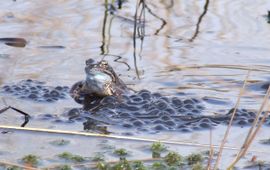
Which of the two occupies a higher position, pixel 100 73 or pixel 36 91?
pixel 100 73

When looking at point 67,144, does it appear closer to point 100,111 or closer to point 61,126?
point 61,126

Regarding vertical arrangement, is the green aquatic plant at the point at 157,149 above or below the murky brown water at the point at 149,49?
below

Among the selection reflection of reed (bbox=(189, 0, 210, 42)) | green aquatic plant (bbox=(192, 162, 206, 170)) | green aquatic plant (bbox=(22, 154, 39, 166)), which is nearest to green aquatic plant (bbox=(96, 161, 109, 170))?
green aquatic plant (bbox=(22, 154, 39, 166))

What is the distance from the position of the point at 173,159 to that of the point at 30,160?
0.94 metres

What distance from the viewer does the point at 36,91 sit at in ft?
22.1

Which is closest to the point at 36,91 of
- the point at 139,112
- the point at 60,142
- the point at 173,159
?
the point at 139,112

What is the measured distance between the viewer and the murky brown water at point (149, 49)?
664 cm

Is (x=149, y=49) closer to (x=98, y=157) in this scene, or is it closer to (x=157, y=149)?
(x=157, y=149)

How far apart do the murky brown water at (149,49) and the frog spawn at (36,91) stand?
0.09m

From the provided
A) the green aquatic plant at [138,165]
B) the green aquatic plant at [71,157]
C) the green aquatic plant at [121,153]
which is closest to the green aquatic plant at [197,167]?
the green aquatic plant at [138,165]

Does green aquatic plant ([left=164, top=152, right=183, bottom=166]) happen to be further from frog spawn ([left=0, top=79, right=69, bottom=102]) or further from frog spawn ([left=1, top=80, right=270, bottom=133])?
frog spawn ([left=0, top=79, right=69, bottom=102])

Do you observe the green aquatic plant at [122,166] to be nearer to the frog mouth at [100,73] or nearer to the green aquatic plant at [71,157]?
the green aquatic plant at [71,157]

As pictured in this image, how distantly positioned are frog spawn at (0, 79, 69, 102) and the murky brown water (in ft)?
0.29

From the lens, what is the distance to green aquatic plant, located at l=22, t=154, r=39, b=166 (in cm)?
503
